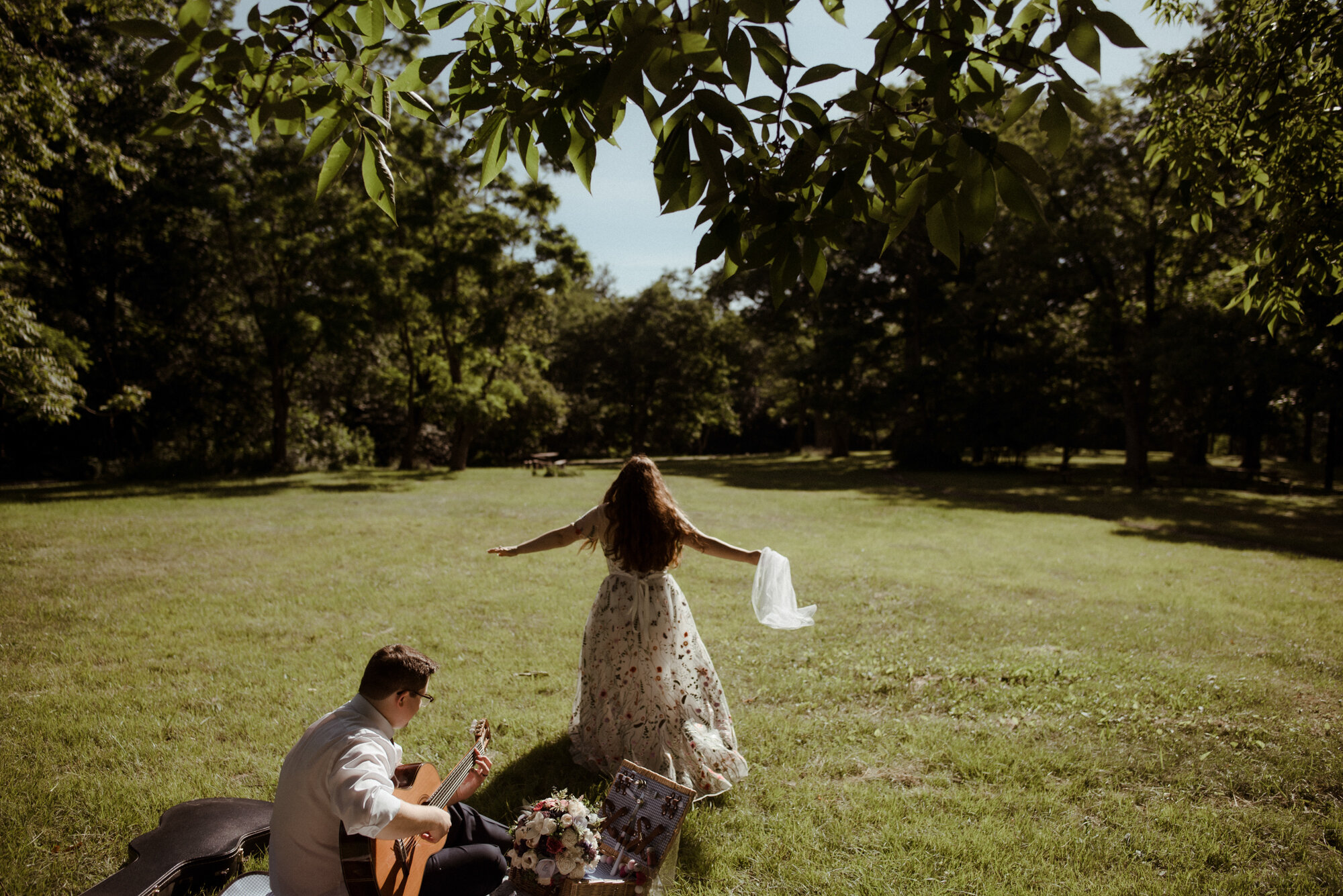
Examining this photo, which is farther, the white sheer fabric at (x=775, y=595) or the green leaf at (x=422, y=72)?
the white sheer fabric at (x=775, y=595)

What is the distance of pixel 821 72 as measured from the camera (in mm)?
2035

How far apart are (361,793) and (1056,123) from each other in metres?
3.13

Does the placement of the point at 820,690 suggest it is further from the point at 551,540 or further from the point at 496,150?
the point at 496,150

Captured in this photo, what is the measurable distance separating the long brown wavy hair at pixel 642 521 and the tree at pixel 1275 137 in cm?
398

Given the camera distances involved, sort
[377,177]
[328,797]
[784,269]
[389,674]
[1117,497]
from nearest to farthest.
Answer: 1. [784,269]
2. [377,177]
3. [328,797]
4. [389,674]
5. [1117,497]

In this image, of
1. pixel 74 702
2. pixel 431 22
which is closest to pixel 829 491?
pixel 74 702

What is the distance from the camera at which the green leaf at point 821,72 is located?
2031 millimetres

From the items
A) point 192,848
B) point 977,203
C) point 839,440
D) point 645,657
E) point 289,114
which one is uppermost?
point 289,114

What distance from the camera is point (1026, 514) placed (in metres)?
17.3

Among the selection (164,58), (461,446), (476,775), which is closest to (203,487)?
(461,446)

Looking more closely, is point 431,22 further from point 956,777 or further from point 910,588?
→ point 910,588

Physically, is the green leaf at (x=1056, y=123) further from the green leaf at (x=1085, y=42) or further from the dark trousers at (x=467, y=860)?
the dark trousers at (x=467, y=860)

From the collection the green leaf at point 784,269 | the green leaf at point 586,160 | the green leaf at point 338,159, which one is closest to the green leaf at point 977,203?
the green leaf at point 784,269

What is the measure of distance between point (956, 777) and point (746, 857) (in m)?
1.80
